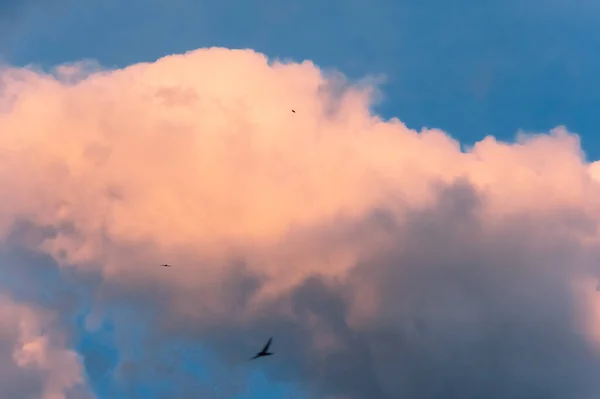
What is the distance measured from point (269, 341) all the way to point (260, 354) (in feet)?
29.6

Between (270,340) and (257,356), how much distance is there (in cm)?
1127

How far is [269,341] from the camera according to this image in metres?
199

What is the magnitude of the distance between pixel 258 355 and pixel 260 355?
1.24 m

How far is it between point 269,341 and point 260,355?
31.3 feet

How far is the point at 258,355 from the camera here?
19925 centimetres

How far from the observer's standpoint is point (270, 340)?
197875 millimetres

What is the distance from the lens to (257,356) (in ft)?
649

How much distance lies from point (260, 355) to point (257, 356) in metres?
2.58

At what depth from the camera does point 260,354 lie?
200m

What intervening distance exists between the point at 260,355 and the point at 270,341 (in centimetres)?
964

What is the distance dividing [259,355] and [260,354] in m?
0.75

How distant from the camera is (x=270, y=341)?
200 metres

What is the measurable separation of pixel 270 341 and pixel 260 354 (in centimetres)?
914

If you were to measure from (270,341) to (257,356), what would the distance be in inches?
410
